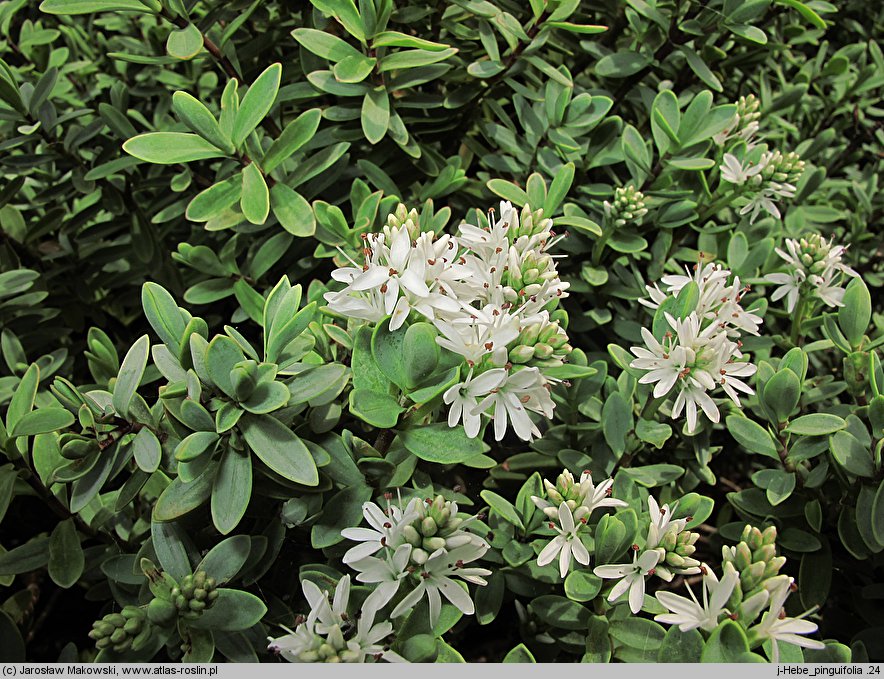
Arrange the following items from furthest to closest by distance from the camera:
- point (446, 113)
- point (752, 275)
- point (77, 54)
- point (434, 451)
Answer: point (77, 54), point (446, 113), point (752, 275), point (434, 451)

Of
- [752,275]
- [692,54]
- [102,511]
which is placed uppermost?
[692,54]

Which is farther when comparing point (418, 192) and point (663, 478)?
point (418, 192)

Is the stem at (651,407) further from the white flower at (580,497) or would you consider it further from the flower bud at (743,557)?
the flower bud at (743,557)

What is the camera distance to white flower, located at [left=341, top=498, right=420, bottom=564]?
4.50 ft

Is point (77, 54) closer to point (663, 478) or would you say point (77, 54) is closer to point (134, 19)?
point (134, 19)

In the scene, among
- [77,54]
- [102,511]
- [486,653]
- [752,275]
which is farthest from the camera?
[77,54]

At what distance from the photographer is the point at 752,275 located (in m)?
2.20

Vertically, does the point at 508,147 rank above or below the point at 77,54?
above

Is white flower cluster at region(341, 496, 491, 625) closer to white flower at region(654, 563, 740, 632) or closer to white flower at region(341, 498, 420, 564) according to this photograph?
white flower at region(341, 498, 420, 564)

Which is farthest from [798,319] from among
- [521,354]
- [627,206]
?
[521,354]

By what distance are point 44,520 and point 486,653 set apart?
1723mm

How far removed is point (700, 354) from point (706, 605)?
1.83ft

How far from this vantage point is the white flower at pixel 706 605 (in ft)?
4.27

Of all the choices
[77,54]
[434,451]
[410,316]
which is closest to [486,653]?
[434,451]
